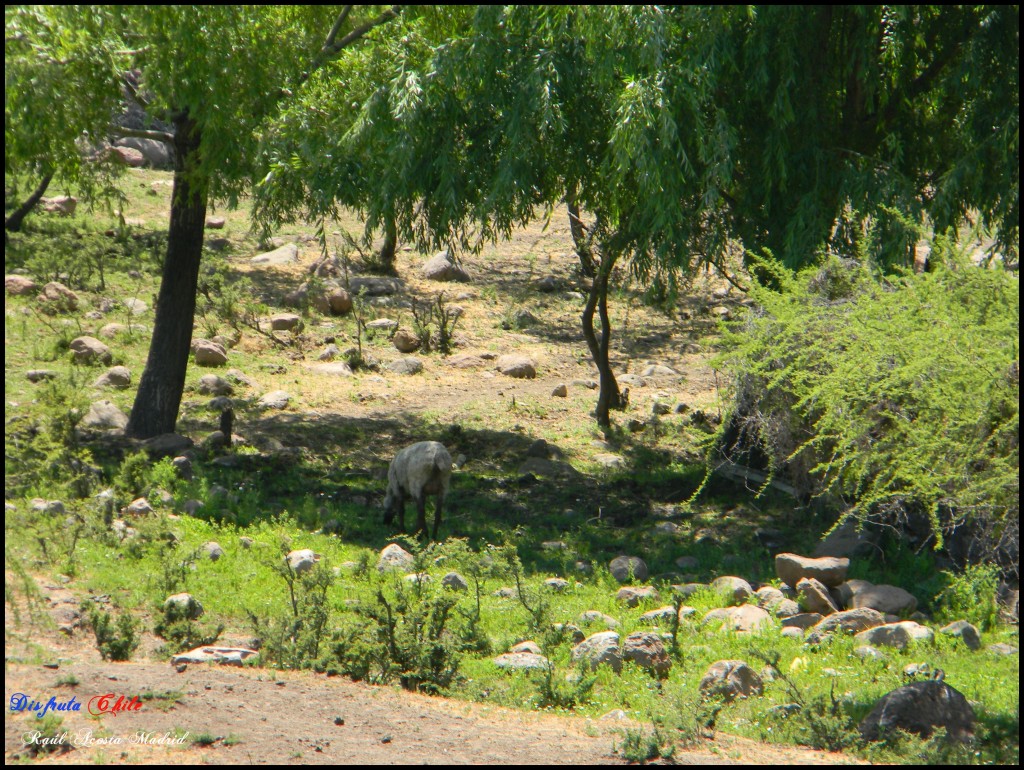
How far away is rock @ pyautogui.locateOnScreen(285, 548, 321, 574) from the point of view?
8.70 meters

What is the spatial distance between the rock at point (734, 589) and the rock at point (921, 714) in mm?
2749

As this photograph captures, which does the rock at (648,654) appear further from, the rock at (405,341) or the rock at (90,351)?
the rock at (405,341)

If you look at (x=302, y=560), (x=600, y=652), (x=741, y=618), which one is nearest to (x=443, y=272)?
(x=302, y=560)

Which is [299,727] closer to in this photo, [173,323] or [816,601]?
[816,601]

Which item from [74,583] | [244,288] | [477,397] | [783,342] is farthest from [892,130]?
[244,288]

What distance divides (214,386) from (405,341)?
379cm

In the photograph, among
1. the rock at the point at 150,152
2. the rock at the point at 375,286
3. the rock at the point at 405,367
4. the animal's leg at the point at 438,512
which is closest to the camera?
the animal's leg at the point at 438,512

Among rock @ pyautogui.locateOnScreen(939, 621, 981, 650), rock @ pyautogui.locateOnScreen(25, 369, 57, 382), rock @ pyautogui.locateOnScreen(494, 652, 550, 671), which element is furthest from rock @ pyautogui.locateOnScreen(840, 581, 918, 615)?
rock @ pyautogui.locateOnScreen(25, 369, 57, 382)

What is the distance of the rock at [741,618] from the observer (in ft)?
26.0

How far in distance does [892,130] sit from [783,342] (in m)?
4.66

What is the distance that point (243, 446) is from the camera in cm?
1274

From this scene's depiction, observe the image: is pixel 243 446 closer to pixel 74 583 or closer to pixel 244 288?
pixel 74 583

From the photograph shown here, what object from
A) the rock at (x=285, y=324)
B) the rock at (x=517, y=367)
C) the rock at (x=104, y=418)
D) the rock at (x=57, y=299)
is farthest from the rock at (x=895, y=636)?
the rock at (x=57, y=299)

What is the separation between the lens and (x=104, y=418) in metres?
12.8
